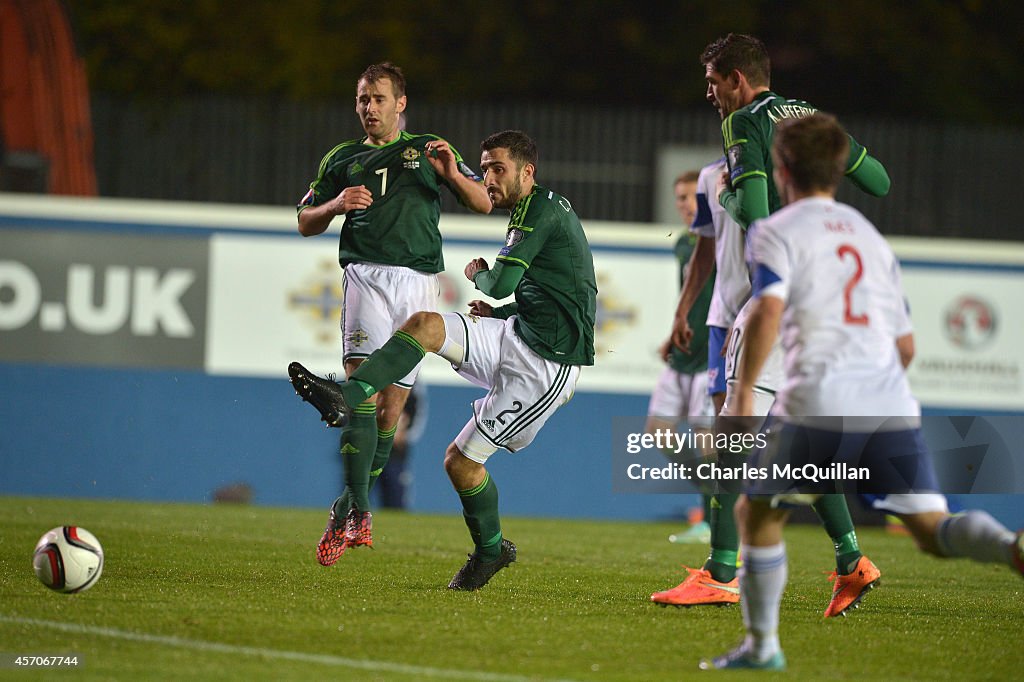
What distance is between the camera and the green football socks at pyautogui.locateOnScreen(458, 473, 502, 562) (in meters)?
7.19

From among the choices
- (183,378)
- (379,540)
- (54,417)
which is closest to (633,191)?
(183,378)

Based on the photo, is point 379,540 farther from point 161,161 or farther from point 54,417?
point 161,161

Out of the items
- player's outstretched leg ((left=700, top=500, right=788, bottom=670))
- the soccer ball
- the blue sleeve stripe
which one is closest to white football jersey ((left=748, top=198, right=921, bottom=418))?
the blue sleeve stripe

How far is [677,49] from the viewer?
24.4 metres

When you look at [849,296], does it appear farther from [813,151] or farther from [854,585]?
[854,585]

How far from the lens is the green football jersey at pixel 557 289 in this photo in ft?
23.4

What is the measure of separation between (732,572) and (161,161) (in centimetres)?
1121

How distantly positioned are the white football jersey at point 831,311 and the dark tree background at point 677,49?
705 inches

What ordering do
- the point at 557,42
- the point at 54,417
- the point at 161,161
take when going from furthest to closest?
the point at 557,42 → the point at 161,161 → the point at 54,417

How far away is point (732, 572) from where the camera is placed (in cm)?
696

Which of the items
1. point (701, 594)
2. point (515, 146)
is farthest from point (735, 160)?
point (701, 594)

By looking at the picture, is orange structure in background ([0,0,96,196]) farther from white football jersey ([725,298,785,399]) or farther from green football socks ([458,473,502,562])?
white football jersey ([725,298,785,399])

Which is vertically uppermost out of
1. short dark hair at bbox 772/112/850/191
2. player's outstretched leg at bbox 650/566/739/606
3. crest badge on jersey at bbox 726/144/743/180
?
short dark hair at bbox 772/112/850/191

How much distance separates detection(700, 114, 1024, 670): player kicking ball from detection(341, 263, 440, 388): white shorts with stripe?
3493 mm
